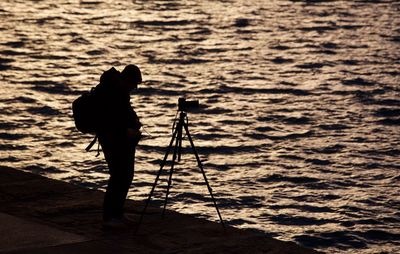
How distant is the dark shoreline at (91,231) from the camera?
11.4 metres

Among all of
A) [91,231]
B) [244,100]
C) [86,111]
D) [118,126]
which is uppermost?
[86,111]

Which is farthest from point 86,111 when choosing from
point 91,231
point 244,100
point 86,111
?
point 244,100

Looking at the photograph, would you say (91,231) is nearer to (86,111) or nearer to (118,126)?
(118,126)

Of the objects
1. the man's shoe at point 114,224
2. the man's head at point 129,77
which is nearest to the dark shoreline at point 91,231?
the man's shoe at point 114,224

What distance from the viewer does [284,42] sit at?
32781 mm

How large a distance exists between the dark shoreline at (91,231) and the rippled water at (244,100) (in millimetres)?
3346

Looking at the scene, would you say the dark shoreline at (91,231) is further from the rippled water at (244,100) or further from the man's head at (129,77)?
the rippled water at (244,100)

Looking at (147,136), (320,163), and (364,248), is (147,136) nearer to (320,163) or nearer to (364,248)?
(320,163)

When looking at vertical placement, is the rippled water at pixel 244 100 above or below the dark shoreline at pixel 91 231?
below

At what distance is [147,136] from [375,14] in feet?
61.2

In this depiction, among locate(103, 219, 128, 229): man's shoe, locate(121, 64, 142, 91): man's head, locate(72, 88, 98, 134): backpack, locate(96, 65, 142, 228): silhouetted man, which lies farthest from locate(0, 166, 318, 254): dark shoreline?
locate(121, 64, 142, 91): man's head

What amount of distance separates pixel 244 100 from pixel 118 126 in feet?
43.8

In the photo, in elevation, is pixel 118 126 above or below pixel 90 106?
below

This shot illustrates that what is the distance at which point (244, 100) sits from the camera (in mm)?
25016
